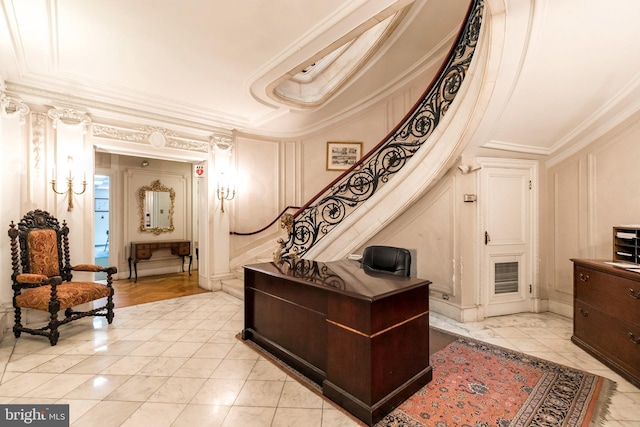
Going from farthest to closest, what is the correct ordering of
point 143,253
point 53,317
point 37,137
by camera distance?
point 143,253 → point 37,137 → point 53,317

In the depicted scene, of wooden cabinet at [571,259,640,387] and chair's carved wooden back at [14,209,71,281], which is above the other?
chair's carved wooden back at [14,209,71,281]

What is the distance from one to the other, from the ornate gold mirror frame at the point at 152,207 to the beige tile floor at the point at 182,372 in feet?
11.1

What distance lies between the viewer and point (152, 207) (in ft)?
23.3

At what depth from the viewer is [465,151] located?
3619 millimetres

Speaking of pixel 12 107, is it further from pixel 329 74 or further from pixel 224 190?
pixel 329 74

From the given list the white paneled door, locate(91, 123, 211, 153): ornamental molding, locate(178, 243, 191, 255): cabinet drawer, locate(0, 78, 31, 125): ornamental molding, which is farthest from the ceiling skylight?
locate(178, 243, 191, 255): cabinet drawer

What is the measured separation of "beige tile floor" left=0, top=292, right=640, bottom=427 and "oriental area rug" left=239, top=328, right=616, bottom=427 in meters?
0.14

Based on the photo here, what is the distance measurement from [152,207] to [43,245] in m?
3.48

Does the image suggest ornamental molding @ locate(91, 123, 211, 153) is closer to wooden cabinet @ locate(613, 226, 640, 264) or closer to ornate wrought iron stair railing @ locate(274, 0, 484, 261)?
ornate wrought iron stair railing @ locate(274, 0, 484, 261)

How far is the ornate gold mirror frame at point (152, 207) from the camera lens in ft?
22.8

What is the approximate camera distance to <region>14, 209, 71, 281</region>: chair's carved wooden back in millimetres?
3615

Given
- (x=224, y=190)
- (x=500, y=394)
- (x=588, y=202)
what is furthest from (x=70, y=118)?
(x=588, y=202)

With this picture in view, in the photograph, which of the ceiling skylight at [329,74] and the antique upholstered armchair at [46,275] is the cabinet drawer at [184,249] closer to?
the antique upholstered armchair at [46,275]

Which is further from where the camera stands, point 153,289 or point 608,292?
point 153,289
